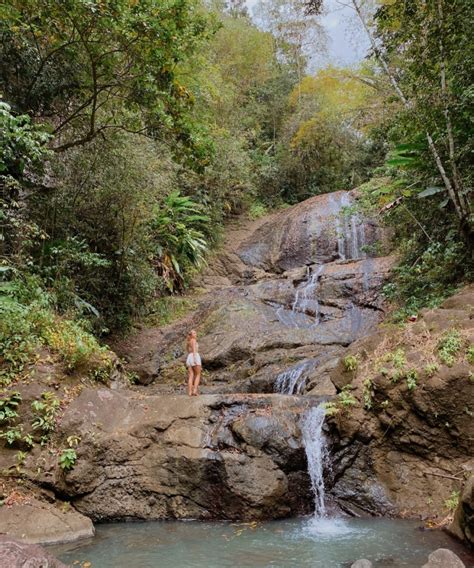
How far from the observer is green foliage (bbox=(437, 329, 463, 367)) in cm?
723

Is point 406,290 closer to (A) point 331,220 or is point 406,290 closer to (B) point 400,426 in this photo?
(B) point 400,426

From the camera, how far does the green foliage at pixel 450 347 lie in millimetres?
7230

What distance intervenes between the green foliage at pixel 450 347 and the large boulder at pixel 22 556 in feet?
18.7

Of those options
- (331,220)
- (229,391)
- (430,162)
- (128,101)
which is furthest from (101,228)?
(331,220)

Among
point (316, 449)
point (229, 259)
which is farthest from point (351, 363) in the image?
point (229, 259)

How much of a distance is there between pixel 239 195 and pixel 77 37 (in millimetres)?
15541

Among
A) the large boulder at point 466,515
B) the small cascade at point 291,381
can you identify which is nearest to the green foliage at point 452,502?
the large boulder at point 466,515

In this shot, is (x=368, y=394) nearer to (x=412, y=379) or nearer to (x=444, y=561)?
(x=412, y=379)

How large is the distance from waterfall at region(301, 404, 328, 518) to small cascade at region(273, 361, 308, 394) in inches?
85.2

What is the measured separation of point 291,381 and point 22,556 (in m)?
7.20

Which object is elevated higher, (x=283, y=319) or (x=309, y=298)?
(x=309, y=298)

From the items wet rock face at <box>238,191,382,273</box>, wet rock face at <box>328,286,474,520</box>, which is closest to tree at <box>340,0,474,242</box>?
wet rock face at <box>328,286,474,520</box>

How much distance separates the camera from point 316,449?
7.71 m

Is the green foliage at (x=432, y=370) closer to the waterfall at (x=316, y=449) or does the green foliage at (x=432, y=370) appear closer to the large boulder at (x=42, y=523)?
the waterfall at (x=316, y=449)
